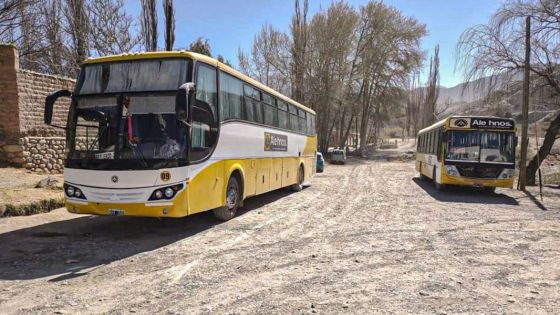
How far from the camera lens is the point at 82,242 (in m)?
7.49

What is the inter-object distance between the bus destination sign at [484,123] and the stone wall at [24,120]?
48.2 ft

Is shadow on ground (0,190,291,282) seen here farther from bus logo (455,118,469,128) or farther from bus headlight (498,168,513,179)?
bus headlight (498,168,513,179)

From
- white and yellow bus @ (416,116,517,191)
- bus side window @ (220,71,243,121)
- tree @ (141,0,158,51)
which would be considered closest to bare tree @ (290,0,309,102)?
tree @ (141,0,158,51)

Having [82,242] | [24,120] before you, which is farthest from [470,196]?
[24,120]

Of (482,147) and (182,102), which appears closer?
(182,102)

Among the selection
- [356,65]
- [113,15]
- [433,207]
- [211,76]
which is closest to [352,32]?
[356,65]

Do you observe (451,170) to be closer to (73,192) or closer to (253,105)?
(253,105)

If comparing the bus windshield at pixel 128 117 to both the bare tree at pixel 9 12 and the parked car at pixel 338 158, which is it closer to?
the bare tree at pixel 9 12

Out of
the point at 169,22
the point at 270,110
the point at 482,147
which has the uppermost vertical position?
the point at 169,22

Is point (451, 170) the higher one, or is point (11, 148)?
point (11, 148)

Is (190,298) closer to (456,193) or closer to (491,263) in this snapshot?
(491,263)

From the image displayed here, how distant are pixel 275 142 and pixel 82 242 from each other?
652 centimetres

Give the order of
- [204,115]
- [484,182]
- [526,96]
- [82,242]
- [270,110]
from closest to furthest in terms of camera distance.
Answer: [82,242] < [204,115] < [270,110] < [484,182] < [526,96]

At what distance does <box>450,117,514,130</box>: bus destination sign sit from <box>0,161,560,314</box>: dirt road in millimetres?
5199
